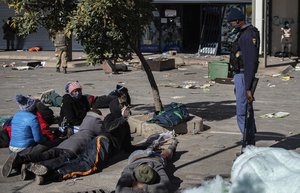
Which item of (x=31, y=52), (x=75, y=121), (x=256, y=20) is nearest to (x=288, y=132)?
(x=75, y=121)

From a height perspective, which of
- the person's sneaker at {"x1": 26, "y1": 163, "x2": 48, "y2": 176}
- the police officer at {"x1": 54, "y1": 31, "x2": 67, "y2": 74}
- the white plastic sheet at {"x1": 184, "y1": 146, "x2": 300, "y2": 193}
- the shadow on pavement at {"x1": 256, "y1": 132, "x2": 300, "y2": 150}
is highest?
the police officer at {"x1": 54, "y1": 31, "x2": 67, "y2": 74}

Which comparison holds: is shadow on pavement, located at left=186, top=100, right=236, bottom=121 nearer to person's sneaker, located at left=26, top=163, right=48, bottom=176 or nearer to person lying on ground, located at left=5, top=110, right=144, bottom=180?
person lying on ground, located at left=5, top=110, right=144, bottom=180

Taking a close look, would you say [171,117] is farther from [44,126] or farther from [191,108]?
[191,108]

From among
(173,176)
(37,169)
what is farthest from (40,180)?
(173,176)

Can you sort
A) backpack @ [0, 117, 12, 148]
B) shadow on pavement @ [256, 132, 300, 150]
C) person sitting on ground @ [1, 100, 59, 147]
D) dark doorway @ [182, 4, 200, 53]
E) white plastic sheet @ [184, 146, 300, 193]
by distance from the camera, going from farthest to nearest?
dark doorway @ [182, 4, 200, 53] → backpack @ [0, 117, 12, 148] → shadow on pavement @ [256, 132, 300, 150] → person sitting on ground @ [1, 100, 59, 147] → white plastic sheet @ [184, 146, 300, 193]

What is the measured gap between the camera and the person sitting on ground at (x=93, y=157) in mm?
7176

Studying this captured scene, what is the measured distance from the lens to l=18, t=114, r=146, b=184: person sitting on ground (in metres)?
7.18

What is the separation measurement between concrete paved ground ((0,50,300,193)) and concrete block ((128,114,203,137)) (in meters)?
0.13

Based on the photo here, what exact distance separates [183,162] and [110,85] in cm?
902

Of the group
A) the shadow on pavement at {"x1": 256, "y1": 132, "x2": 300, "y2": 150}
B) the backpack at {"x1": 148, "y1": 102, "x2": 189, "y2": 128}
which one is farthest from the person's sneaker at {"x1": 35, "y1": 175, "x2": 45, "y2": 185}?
the shadow on pavement at {"x1": 256, "y1": 132, "x2": 300, "y2": 150}

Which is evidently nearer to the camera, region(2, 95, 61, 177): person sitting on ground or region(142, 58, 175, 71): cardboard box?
region(2, 95, 61, 177): person sitting on ground

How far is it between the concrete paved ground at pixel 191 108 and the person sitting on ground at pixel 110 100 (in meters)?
0.58

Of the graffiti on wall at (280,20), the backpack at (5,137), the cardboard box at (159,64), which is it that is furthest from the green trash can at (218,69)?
the backpack at (5,137)

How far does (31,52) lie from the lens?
29.4 m
